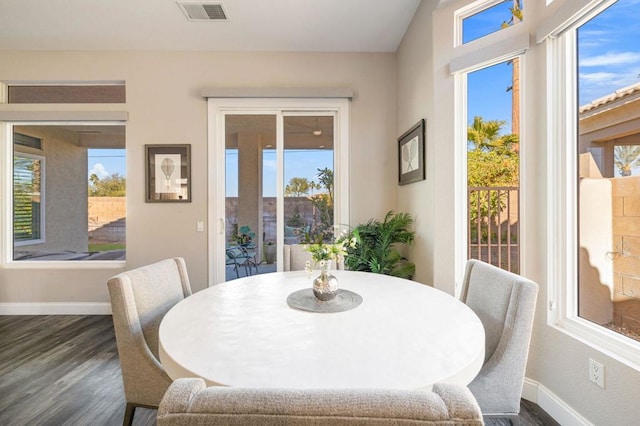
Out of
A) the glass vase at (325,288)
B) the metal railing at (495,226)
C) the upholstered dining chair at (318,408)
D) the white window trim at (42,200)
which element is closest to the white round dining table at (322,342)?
the glass vase at (325,288)

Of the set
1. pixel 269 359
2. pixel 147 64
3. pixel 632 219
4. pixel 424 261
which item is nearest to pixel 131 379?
pixel 269 359

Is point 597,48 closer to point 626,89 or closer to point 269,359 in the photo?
point 626,89

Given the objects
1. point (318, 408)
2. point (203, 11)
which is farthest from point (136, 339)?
point (203, 11)

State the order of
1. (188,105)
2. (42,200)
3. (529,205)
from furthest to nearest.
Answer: (42,200) < (188,105) < (529,205)

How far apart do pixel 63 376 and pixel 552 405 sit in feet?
10.5

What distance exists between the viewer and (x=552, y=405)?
1.75m

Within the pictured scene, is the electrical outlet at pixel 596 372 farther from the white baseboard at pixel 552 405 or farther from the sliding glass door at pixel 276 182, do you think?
the sliding glass door at pixel 276 182

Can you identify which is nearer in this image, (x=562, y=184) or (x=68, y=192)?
(x=562, y=184)

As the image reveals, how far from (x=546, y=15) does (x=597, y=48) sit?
36 cm

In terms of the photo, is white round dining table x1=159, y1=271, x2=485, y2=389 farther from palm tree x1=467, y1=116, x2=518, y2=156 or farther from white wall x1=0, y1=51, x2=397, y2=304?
white wall x1=0, y1=51, x2=397, y2=304

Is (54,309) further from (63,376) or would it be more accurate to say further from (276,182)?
(276,182)

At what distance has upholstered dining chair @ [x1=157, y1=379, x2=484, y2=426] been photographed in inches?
16.7

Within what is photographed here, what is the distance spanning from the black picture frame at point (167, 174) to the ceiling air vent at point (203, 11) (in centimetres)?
122

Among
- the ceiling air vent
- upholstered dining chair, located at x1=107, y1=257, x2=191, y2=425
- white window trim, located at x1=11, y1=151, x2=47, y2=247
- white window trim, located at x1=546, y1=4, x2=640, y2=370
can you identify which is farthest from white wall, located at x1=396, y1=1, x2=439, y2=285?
white window trim, located at x1=11, y1=151, x2=47, y2=247
